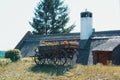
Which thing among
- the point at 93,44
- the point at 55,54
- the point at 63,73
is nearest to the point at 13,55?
the point at 55,54

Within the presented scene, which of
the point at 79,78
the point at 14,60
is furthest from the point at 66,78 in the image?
the point at 14,60

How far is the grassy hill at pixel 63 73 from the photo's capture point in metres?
17.4

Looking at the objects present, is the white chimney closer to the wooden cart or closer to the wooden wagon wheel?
the wooden cart

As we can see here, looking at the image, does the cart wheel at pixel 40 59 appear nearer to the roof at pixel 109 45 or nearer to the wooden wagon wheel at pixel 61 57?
the wooden wagon wheel at pixel 61 57

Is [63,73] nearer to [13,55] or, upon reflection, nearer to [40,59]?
[40,59]

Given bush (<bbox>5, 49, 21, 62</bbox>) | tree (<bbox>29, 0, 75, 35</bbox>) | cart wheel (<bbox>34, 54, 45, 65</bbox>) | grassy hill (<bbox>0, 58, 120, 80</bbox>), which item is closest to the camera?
grassy hill (<bbox>0, 58, 120, 80</bbox>)

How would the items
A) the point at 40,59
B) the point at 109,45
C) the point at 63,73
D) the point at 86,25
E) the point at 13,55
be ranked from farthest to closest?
1. the point at 86,25
2. the point at 13,55
3. the point at 109,45
4. the point at 40,59
5. the point at 63,73

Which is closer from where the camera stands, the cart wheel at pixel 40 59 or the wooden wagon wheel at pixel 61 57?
the wooden wagon wheel at pixel 61 57

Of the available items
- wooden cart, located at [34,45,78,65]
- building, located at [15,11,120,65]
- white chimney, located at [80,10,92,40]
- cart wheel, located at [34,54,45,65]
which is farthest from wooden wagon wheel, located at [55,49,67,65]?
white chimney, located at [80,10,92,40]

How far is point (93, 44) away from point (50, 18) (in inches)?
1094

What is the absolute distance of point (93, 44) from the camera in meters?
30.7

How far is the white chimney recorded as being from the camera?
32.5 meters

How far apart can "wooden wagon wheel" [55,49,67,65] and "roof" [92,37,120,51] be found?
568cm

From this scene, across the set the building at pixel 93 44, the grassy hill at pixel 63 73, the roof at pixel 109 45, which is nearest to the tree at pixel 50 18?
the building at pixel 93 44
